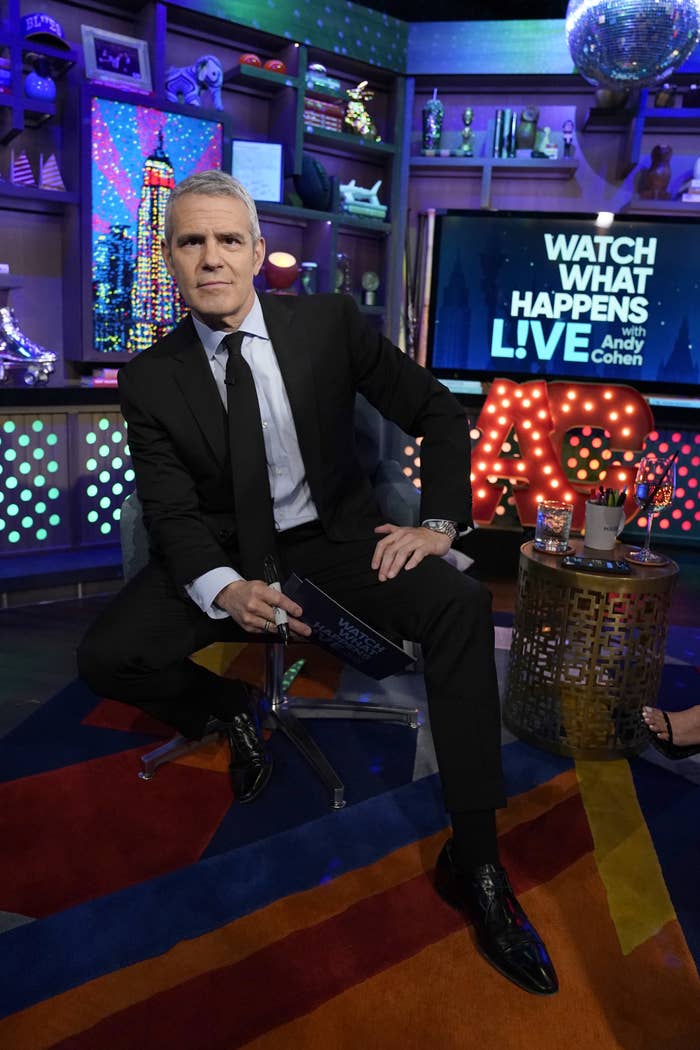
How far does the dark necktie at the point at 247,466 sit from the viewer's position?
1.67 metres

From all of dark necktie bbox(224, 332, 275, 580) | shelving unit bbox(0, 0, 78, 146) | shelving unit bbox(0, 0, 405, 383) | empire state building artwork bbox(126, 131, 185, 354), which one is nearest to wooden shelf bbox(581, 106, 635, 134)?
shelving unit bbox(0, 0, 405, 383)

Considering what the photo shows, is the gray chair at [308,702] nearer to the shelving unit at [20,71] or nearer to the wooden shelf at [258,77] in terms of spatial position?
the shelving unit at [20,71]

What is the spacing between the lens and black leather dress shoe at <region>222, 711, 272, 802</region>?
179 centimetres

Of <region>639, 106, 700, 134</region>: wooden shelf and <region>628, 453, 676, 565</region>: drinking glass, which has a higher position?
<region>639, 106, 700, 134</region>: wooden shelf

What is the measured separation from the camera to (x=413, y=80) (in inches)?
178

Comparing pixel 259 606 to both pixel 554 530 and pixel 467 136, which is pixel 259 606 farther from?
pixel 467 136

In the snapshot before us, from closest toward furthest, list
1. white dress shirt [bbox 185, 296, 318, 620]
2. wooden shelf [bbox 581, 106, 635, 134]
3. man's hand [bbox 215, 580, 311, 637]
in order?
man's hand [bbox 215, 580, 311, 637] → white dress shirt [bbox 185, 296, 318, 620] → wooden shelf [bbox 581, 106, 635, 134]

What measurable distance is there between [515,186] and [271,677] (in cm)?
370

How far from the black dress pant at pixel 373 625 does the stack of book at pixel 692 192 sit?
3.61 m

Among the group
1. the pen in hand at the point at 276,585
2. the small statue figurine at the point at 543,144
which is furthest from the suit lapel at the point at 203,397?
the small statue figurine at the point at 543,144

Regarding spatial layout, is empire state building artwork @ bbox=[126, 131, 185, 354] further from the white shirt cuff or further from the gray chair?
the white shirt cuff

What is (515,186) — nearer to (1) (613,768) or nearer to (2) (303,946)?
(1) (613,768)

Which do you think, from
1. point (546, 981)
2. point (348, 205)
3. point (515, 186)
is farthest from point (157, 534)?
point (515, 186)

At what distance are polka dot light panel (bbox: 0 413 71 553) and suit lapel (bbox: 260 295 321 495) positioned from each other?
70.6 inches
